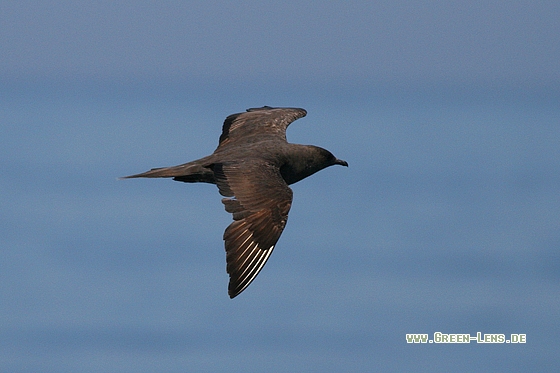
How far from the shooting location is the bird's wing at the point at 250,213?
12.8 m

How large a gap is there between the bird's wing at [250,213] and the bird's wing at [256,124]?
7.81 feet

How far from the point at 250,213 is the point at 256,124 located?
407 centimetres

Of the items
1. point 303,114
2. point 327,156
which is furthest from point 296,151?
point 303,114

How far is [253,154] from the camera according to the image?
15.0 metres

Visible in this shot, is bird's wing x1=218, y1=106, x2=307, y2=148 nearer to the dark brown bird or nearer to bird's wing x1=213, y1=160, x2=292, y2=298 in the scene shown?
the dark brown bird

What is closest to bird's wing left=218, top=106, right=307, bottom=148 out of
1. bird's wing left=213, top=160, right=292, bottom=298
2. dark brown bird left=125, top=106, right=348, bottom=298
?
dark brown bird left=125, top=106, right=348, bottom=298

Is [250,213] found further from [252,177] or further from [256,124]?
[256,124]

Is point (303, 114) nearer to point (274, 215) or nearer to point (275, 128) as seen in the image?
point (275, 128)

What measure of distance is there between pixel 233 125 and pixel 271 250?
473 centimetres

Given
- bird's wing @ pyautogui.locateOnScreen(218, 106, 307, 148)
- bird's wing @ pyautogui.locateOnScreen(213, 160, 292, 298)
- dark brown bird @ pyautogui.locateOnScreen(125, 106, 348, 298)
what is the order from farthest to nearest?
bird's wing @ pyautogui.locateOnScreen(218, 106, 307, 148)
dark brown bird @ pyautogui.locateOnScreen(125, 106, 348, 298)
bird's wing @ pyautogui.locateOnScreen(213, 160, 292, 298)

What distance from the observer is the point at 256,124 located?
17297 mm

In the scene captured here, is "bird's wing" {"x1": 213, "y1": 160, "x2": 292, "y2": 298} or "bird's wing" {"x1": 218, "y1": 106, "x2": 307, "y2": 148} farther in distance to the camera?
"bird's wing" {"x1": 218, "y1": 106, "x2": 307, "y2": 148}

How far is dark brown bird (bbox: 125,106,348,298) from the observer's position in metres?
13.0

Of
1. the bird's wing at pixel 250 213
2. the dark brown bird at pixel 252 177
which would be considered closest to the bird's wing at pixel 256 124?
the dark brown bird at pixel 252 177
